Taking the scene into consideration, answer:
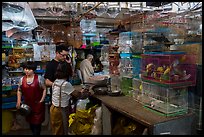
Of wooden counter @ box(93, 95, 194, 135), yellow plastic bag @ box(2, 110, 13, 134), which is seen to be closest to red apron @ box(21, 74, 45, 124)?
yellow plastic bag @ box(2, 110, 13, 134)

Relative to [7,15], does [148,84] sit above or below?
below

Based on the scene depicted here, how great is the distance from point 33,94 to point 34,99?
0.08 metres

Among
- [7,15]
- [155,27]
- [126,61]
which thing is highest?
[7,15]

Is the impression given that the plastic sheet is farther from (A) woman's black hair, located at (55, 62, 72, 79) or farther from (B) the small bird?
(B) the small bird

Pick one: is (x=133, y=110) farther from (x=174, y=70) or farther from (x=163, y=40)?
(x=163, y=40)

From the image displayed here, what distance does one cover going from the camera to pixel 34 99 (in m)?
2.65

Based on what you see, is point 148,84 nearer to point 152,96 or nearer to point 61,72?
point 152,96

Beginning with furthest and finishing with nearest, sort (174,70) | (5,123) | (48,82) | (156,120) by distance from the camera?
(48,82) → (5,123) → (174,70) → (156,120)

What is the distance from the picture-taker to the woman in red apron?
2.61 m

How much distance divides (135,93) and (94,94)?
0.57 metres

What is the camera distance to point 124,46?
7.88ft

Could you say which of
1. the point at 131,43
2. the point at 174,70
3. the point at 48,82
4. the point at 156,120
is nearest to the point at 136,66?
the point at 131,43

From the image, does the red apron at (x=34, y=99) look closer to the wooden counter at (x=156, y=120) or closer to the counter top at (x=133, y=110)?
the counter top at (x=133, y=110)

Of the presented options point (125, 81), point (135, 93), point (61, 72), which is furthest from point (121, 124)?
point (61, 72)
